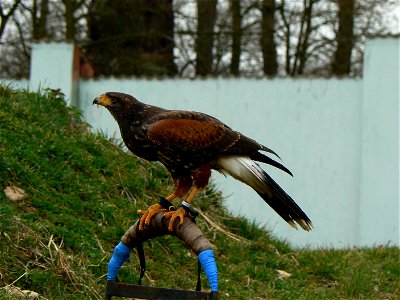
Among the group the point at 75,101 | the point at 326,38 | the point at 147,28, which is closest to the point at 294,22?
the point at 326,38

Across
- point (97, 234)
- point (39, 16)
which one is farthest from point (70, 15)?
point (97, 234)

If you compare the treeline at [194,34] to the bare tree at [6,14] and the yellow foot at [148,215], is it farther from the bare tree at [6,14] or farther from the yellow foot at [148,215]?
the yellow foot at [148,215]

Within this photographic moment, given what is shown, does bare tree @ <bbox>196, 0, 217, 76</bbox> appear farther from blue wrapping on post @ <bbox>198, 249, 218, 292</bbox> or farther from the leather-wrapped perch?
blue wrapping on post @ <bbox>198, 249, 218, 292</bbox>

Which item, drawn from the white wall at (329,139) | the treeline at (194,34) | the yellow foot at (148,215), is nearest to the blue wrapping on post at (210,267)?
the yellow foot at (148,215)

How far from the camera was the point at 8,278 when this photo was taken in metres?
4.83

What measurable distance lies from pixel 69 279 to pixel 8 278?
1.33 ft

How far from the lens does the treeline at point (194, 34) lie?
56.4ft

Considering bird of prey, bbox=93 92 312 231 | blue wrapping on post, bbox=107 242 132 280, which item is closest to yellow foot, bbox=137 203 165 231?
bird of prey, bbox=93 92 312 231

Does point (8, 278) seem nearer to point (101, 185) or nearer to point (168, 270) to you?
point (168, 270)

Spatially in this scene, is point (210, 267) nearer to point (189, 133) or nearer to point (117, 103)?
point (189, 133)

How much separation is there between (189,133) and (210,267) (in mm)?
880

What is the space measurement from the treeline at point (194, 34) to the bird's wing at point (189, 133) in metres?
12.9

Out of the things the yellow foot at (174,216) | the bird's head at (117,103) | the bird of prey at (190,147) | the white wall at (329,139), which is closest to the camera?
the yellow foot at (174,216)

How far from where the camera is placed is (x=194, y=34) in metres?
17.6
